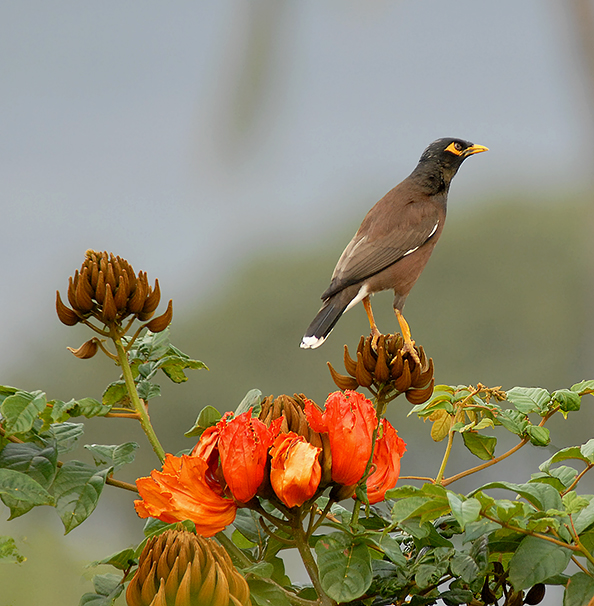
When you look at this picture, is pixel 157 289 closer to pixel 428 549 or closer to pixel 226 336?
pixel 428 549

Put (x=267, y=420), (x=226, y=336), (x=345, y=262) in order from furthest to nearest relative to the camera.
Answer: (x=226, y=336) < (x=345, y=262) < (x=267, y=420)

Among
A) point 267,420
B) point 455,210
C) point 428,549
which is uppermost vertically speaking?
point 267,420

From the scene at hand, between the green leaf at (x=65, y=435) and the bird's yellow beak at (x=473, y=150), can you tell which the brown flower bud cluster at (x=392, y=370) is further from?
the bird's yellow beak at (x=473, y=150)

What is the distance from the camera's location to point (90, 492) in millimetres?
564

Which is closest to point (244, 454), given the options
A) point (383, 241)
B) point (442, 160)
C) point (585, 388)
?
point (585, 388)

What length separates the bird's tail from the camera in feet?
3.07

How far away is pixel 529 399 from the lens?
23.8 inches

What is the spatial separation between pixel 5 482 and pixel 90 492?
2.6 inches

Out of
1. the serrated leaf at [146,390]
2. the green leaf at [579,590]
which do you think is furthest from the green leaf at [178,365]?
the green leaf at [579,590]

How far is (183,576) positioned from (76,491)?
0.26m

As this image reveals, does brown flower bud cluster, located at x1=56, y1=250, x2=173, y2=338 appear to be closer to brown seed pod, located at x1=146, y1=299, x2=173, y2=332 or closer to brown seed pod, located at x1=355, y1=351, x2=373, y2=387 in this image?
brown seed pod, located at x1=146, y1=299, x2=173, y2=332

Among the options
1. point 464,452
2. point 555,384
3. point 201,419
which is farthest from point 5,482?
point 555,384

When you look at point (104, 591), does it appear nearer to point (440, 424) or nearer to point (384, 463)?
point (384, 463)

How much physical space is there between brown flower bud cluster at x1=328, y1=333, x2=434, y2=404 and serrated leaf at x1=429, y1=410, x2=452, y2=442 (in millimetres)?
174
